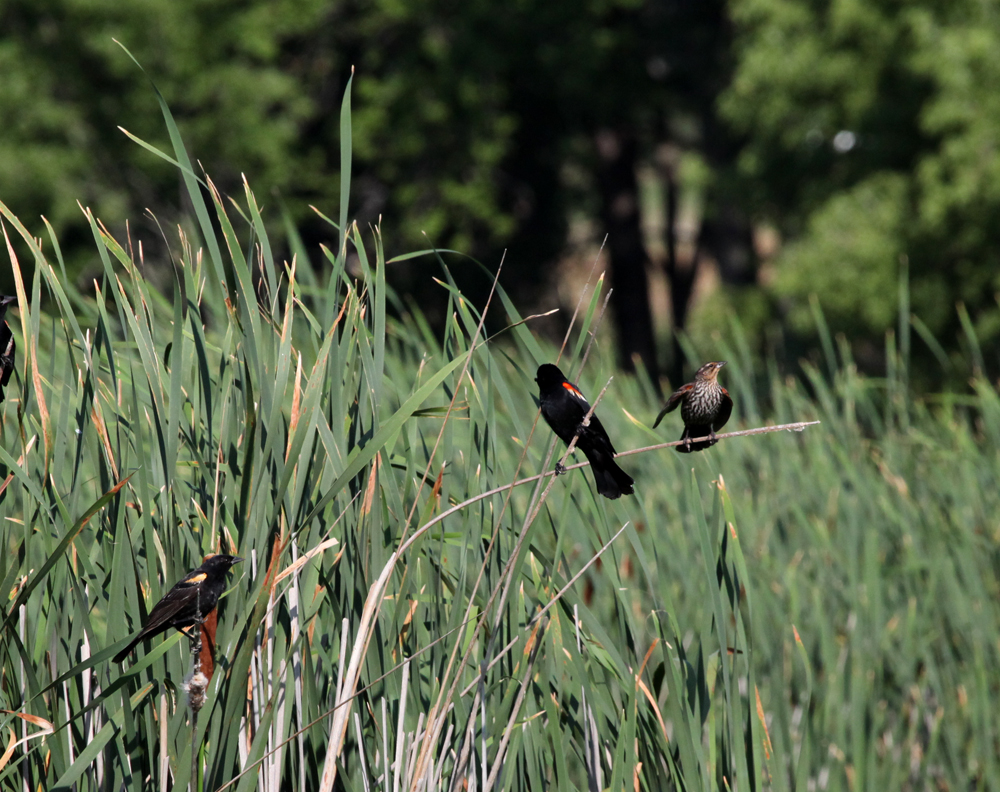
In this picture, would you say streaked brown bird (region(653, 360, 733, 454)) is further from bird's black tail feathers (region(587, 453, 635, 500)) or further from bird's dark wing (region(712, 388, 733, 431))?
bird's black tail feathers (region(587, 453, 635, 500))

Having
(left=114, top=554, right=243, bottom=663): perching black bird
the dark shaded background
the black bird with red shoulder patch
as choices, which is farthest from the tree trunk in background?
(left=114, top=554, right=243, bottom=663): perching black bird

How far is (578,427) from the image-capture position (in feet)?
5.80

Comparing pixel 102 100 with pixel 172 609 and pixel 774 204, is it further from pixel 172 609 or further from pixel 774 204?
pixel 172 609

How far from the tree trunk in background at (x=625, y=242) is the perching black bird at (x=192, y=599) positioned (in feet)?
55.5

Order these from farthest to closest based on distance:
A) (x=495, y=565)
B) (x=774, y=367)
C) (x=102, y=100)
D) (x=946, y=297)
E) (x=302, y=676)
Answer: (x=102, y=100), (x=946, y=297), (x=774, y=367), (x=495, y=565), (x=302, y=676)

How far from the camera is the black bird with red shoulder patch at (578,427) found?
6.00 feet

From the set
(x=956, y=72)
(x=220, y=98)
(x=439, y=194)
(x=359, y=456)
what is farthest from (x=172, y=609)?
(x=439, y=194)

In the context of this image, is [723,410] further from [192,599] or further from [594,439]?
[192,599]

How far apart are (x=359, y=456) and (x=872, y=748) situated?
2163 millimetres

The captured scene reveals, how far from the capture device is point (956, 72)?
10.3 metres

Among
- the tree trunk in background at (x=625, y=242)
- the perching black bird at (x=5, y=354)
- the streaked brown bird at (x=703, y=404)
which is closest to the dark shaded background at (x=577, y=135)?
the tree trunk in background at (x=625, y=242)

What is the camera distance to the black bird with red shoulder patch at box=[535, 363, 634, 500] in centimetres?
183

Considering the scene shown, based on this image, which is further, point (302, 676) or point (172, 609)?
point (302, 676)

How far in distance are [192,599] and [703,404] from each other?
36.3 inches
